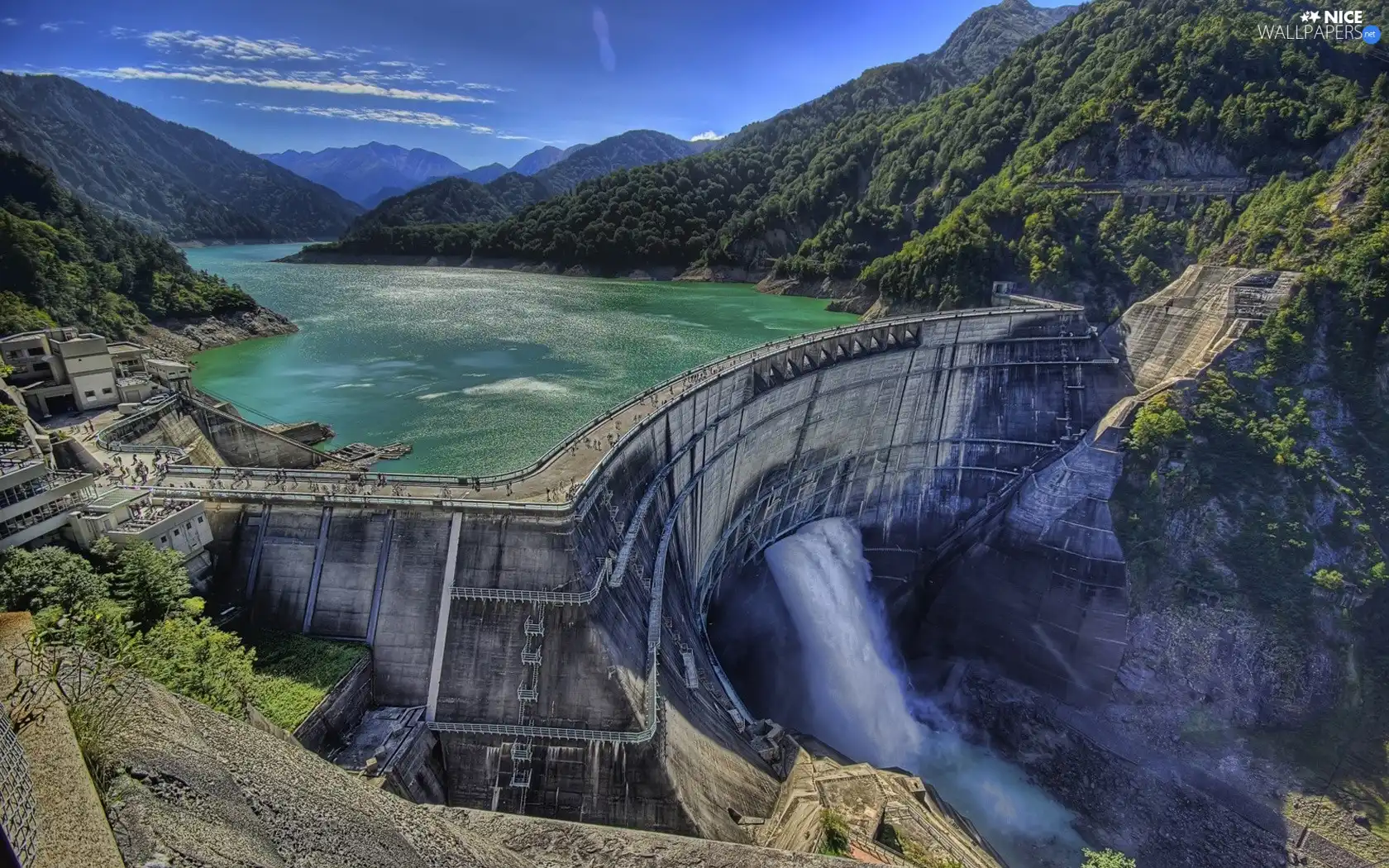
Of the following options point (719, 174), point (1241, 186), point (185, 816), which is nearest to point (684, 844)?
point (185, 816)

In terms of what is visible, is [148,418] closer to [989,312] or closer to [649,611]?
[649,611]

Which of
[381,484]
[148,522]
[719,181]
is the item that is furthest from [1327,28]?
[719,181]

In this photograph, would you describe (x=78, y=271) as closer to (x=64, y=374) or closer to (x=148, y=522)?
(x=64, y=374)

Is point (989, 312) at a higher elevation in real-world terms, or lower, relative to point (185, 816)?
higher

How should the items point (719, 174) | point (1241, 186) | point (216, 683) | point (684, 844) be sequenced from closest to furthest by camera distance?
1. point (684, 844)
2. point (216, 683)
3. point (1241, 186)
4. point (719, 174)

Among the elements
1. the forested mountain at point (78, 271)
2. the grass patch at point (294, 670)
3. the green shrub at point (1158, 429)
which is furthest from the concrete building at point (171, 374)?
the green shrub at point (1158, 429)
